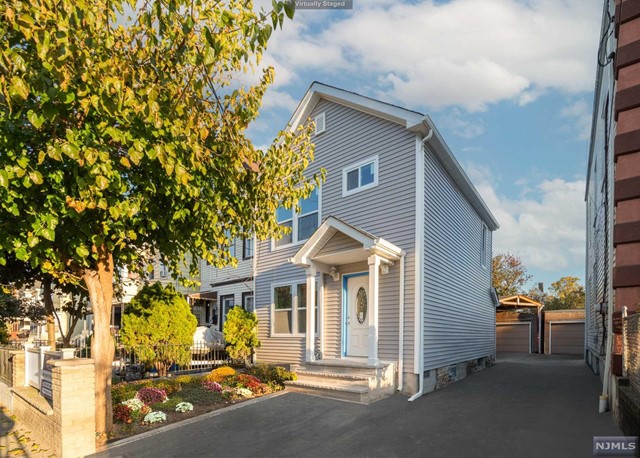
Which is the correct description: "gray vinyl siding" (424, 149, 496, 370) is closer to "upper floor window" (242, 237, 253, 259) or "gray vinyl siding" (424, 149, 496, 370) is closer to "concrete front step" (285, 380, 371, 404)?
"concrete front step" (285, 380, 371, 404)

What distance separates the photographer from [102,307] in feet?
23.4

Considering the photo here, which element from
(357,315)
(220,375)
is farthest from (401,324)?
(220,375)

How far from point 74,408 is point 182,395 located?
309cm

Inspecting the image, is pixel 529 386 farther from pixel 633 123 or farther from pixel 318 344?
pixel 633 123

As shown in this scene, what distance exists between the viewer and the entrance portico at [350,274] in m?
9.98

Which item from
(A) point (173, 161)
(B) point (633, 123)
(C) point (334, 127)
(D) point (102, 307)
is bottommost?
(D) point (102, 307)

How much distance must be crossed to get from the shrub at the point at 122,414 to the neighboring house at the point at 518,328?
18.8 m

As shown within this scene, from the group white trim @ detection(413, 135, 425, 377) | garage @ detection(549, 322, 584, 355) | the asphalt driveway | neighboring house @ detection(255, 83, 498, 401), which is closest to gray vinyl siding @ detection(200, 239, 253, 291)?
neighboring house @ detection(255, 83, 498, 401)

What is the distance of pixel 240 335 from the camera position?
13.1 m

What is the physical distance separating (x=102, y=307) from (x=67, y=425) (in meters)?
1.69

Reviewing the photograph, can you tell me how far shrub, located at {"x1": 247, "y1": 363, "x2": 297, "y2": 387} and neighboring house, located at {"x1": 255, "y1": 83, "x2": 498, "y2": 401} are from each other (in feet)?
1.57

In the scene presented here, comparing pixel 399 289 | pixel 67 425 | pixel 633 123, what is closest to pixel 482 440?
pixel 399 289

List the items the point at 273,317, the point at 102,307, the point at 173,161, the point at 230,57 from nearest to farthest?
1. the point at 173,161
2. the point at 230,57
3. the point at 102,307
4. the point at 273,317

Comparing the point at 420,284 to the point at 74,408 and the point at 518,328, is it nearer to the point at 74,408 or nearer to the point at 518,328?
the point at 74,408
